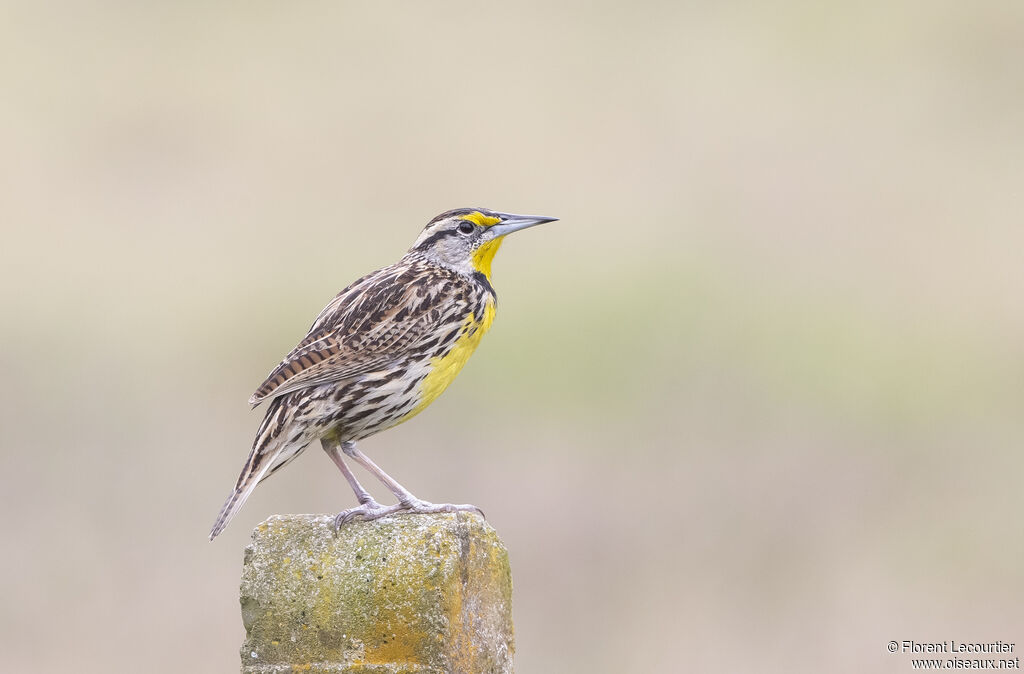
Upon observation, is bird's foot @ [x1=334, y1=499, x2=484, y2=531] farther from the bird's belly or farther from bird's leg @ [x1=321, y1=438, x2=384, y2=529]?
the bird's belly

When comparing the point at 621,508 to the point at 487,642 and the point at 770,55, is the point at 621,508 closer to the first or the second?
the point at 487,642

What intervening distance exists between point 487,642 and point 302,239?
51.3 feet

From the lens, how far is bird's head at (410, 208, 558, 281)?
714 centimetres

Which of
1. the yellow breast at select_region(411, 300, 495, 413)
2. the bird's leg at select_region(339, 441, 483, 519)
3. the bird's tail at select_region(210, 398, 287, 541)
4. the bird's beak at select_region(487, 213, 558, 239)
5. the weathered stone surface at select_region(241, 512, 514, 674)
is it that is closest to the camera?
the weathered stone surface at select_region(241, 512, 514, 674)

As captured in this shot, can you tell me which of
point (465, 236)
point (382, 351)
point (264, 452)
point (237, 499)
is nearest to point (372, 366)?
point (382, 351)

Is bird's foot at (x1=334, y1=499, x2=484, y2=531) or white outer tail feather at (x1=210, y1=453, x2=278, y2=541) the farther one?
white outer tail feather at (x1=210, y1=453, x2=278, y2=541)

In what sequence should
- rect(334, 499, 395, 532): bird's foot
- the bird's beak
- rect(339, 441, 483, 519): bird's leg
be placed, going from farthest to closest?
1. the bird's beak
2. rect(339, 441, 483, 519): bird's leg
3. rect(334, 499, 395, 532): bird's foot

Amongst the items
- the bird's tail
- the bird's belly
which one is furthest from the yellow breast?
the bird's tail

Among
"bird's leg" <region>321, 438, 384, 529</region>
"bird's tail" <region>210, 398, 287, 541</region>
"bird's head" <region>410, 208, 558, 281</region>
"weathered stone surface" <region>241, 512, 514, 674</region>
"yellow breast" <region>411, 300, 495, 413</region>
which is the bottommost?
"weathered stone surface" <region>241, 512, 514, 674</region>

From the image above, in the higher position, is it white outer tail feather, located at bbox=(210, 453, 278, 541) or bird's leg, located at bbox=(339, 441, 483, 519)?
white outer tail feather, located at bbox=(210, 453, 278, 541)

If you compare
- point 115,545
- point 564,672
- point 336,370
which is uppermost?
point 336,370

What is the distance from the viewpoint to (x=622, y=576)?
49.5 ft

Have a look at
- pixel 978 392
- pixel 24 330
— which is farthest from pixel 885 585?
pixel 24 330

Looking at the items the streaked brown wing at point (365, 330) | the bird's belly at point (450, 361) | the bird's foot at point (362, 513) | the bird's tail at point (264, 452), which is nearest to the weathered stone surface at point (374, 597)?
the bird's foot at point (362, 513)
